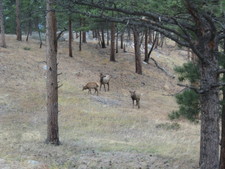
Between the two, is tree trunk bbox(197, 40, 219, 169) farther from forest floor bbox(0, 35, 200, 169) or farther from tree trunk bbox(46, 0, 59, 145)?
tree trunk bbox(46, 0, 59, 145)

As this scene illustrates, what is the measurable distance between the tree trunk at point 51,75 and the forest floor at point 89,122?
62cm

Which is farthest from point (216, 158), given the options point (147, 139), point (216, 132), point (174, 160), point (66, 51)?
point (66, 51)

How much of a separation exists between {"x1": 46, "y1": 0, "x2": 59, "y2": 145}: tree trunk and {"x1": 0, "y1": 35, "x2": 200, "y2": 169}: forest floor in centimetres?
62

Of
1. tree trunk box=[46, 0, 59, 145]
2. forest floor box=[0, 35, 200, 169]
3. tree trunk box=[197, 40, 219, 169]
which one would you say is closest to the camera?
tree trunk box=[197, 40, 219, 169]

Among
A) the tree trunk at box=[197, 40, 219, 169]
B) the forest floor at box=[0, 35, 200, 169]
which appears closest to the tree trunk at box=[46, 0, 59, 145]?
the forest floor at box=[0, 35, 200, 169]

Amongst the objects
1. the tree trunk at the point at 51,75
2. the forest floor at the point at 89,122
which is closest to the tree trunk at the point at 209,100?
the forest floor at the point at 89,122

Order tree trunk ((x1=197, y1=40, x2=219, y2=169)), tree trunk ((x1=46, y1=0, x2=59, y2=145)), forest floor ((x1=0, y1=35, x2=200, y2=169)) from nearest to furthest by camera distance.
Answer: tree trunk ((x1=197, y1=40, x2=219, y2=169))
forest floor ((x1=0, y1=35, x2=200, y2=169))
tree trunk ((x1=46, y1=0, x2=59, y2=145))

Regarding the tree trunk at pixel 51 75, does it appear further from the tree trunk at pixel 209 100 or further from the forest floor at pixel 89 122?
the tree trunk at pixel 209 100

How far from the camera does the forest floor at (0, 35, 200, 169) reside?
9797 millimetres

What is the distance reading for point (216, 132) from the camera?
6586mm

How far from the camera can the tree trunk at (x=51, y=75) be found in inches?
446

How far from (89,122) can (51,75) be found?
4987 millimetres

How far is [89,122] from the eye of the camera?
15828mm

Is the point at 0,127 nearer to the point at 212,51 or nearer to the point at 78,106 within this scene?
the point at 78,106
